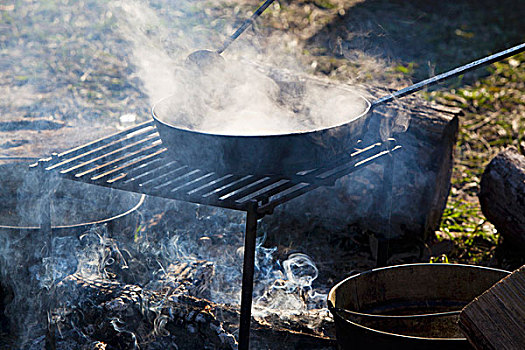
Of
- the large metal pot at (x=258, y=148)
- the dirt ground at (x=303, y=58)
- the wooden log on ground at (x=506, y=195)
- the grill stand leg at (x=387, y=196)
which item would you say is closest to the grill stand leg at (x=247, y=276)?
the large metal pot at (x=258, y=148)

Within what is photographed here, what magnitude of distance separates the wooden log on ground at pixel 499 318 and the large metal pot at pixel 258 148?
0.81 metres

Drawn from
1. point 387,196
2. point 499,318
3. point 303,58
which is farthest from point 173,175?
point 303,58

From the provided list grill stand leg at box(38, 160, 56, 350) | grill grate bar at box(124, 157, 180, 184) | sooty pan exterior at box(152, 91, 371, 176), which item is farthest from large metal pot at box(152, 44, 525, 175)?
grill stand leg at box(38, 160, 56, 350)

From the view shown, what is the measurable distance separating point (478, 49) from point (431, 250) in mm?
4340

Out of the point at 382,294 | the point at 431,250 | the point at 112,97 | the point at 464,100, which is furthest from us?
the point at 464,100

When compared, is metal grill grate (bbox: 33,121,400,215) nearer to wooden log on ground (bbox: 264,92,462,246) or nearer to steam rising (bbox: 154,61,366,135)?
steam rising (bbox: 154,61,366,135)

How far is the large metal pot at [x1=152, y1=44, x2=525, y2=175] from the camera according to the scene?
211cm

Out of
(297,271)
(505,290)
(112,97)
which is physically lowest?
(297,271)

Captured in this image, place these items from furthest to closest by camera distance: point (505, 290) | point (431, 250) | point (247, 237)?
1. point (431, 250)
2. point (247, 237)
3. point (505, 290)

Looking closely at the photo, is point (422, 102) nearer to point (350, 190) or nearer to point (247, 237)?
point (350, 190)

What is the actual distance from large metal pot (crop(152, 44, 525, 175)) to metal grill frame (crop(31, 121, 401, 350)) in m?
0.06

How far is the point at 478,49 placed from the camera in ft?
23.1

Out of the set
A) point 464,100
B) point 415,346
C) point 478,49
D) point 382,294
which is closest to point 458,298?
point 382,294

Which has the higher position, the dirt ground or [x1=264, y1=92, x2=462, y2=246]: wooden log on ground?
the dirt ground
